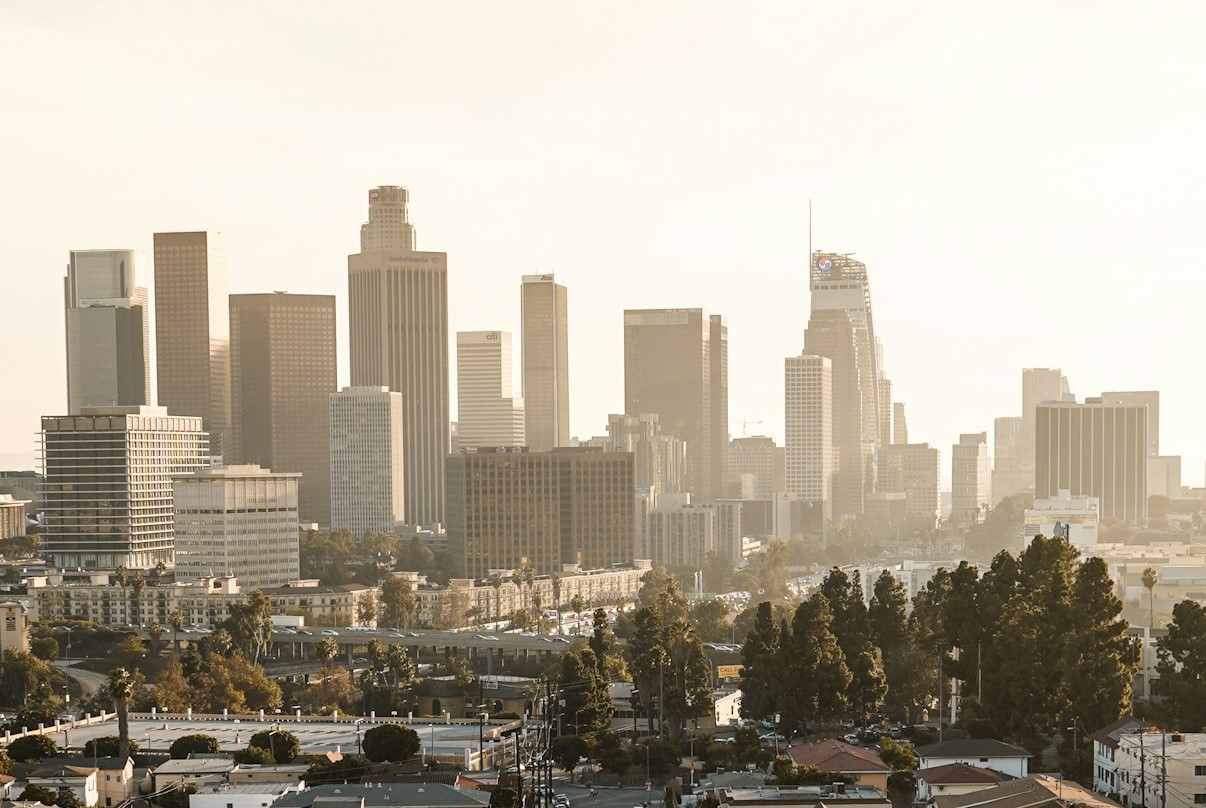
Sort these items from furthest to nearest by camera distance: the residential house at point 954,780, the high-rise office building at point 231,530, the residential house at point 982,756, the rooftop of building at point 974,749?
the high-rise office building at point 231,530, the rooftop of building at point 974,749, the residential house at point 982,756, the residential house at point 954,780

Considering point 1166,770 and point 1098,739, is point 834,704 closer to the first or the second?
point 1098,739

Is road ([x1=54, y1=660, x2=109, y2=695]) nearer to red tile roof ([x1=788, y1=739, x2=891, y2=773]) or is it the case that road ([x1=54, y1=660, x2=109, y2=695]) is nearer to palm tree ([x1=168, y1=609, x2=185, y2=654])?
palm tree ([x1=168, y1=609, x2=185, y2=654])

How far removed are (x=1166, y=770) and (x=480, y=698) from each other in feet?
190

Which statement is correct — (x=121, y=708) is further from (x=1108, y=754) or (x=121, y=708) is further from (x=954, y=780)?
(x=1108, y=754)

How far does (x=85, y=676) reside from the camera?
142750mm

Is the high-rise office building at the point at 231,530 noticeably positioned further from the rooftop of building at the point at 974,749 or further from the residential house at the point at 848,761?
the rooftop of building at the point at 974,749

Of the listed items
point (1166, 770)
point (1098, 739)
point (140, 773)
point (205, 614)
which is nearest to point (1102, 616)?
point (1098, 739)

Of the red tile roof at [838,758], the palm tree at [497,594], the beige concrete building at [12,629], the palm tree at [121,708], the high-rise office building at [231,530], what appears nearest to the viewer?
the red tile roof at [838,758]

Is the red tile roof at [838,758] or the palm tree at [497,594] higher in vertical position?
the red tile roof at [838,758]

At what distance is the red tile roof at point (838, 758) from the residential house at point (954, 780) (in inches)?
125

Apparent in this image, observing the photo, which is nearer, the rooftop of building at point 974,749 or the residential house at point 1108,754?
the residential house at point 1108,754

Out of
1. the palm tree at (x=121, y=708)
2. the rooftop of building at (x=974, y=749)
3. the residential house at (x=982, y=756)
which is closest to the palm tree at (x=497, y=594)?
the palm tree at (x=121, y=708)

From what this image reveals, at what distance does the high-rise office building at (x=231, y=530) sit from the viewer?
191750mm

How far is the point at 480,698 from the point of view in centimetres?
11856
